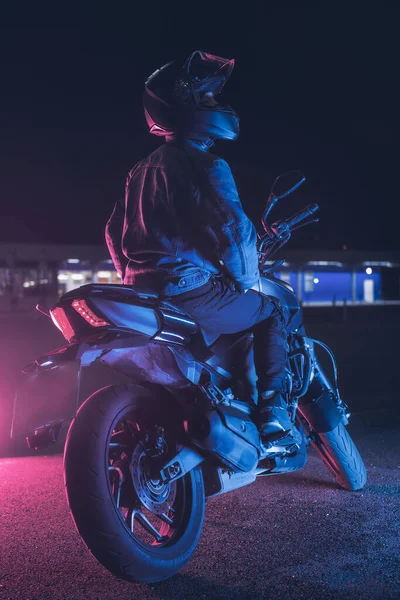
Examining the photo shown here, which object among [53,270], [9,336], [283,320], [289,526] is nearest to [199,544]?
[289,526]

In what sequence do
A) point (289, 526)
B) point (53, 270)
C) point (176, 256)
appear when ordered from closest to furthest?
1. point (176, 256)
2. point (289, 526)
3. point (53, 270)

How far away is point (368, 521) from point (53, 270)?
1360 inches

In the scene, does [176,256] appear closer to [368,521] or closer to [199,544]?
[199,544]

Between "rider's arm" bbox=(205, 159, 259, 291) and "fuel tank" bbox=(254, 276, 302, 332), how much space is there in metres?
0.59

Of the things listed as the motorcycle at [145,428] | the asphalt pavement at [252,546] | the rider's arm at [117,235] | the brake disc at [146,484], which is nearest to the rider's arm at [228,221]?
the motorcycle at [145,428]

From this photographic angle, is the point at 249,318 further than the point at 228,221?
Yes

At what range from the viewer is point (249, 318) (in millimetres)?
3658

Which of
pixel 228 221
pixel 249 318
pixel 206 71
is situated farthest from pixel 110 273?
pixel 228 221

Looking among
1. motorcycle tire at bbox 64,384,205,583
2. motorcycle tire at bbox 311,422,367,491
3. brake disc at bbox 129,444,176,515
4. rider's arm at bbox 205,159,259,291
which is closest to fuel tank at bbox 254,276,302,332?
rider's arm at bbox 205,159,259,291

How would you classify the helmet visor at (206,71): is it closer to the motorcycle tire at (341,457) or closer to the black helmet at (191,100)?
the black helmet at (191,100)

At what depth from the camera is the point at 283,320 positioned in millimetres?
3867

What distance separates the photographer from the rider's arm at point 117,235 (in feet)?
12.8

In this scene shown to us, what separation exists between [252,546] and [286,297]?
1.62m

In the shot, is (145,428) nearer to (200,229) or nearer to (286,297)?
(200,229)
